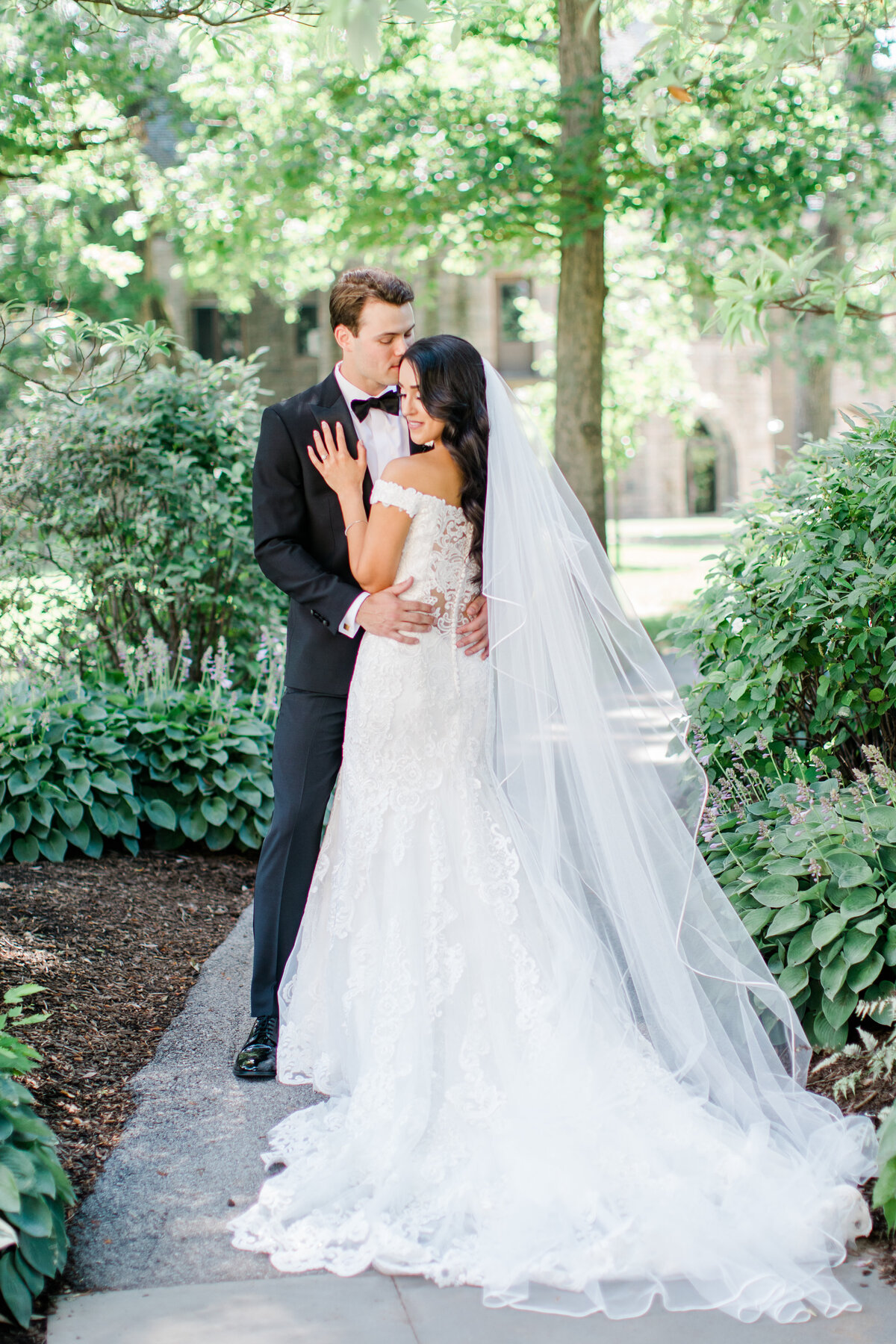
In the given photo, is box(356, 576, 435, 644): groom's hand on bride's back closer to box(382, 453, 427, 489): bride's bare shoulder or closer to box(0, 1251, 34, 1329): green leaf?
box(382, 453, 427, 489): bride's bare shoulder

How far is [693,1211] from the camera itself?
2.69 m

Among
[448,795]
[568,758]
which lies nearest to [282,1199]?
[448,795]

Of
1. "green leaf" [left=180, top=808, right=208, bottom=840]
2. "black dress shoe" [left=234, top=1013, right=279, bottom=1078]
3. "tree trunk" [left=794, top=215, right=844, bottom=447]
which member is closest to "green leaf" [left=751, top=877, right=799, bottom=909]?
"black dress shoe" [left=234, top=1013, right=279, bottom=1078]

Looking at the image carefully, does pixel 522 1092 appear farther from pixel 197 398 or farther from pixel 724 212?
pixel 724 212

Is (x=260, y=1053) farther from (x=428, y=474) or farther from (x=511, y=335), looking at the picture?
(x=511, y=335)

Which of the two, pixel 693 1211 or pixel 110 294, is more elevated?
pixel 110 294

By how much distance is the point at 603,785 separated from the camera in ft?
11.2

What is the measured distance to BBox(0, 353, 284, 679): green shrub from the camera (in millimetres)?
6551

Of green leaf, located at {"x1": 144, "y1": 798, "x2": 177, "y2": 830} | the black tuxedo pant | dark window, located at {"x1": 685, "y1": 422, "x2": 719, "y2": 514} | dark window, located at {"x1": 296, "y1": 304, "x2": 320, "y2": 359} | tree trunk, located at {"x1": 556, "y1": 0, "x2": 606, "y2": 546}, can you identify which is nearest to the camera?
the black tuxedo pant

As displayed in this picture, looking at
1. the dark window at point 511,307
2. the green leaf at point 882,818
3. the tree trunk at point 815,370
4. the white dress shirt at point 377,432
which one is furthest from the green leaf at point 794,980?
the dark window at point 511,307

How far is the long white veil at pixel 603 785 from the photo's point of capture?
323 cm

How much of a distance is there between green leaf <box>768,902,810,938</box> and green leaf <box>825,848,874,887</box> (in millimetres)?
138

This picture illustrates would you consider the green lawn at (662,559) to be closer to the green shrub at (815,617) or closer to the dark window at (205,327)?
the green shrub at (815,617)

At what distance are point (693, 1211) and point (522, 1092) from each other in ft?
1.80
